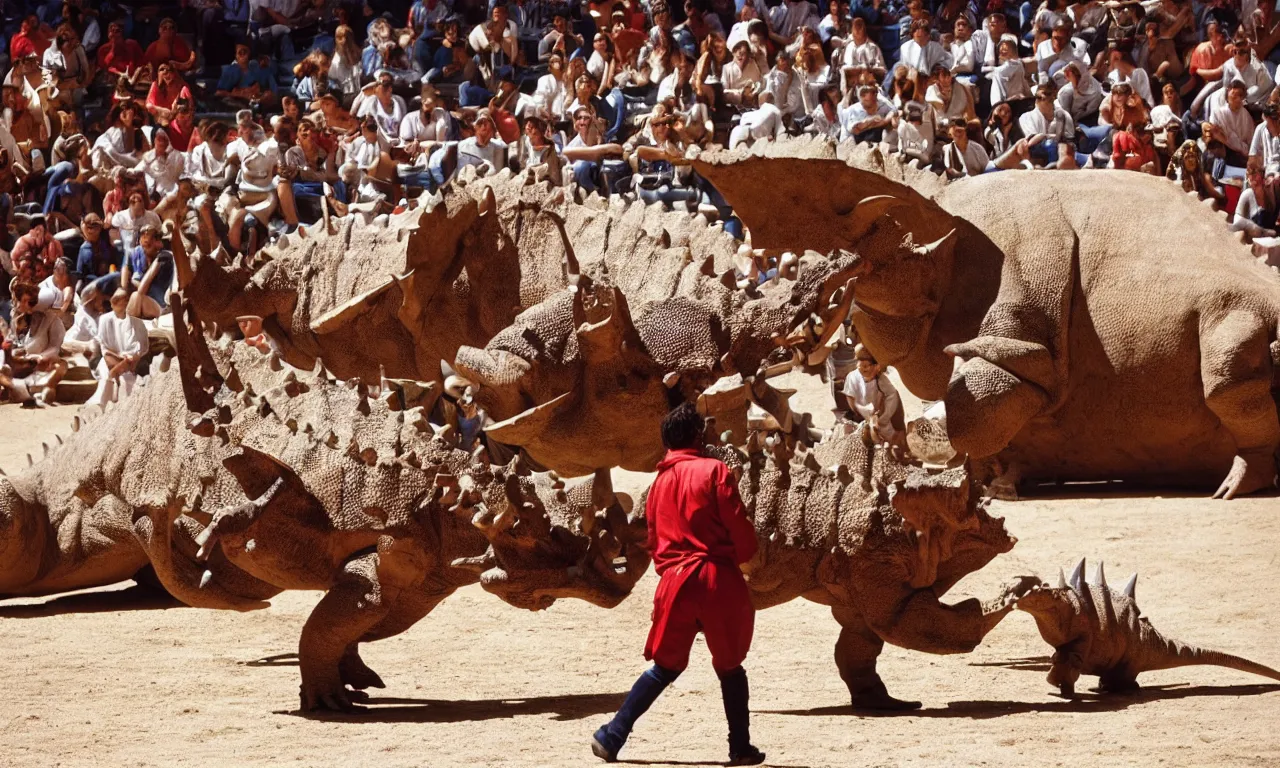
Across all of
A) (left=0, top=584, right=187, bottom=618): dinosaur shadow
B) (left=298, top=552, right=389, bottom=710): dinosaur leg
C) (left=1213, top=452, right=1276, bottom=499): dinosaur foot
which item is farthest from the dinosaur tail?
(left=0, top=584, right=187, bottom=618): dinosaur shadow

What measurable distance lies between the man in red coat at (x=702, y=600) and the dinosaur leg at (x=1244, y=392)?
6059 mm

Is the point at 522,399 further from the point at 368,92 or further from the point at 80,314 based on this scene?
the point at 368,92

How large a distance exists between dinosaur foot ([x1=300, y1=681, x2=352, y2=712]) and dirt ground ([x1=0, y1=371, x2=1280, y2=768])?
75 mm

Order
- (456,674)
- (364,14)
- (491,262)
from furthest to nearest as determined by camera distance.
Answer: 1. (364,14)
2. (491,262)
3. (456,674)

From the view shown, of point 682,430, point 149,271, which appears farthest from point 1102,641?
point 149,271

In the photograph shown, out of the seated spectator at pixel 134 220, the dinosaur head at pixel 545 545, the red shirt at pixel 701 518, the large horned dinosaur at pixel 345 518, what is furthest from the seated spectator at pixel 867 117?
the red shirt at pixel 701 518

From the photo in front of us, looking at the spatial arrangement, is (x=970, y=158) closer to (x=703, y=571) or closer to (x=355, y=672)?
(x=355, y=672)

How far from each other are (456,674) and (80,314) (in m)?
9.55

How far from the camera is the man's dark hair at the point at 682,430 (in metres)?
6.33

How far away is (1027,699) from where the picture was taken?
7.28 metres

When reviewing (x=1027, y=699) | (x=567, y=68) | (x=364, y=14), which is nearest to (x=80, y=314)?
(x=567, y=68)

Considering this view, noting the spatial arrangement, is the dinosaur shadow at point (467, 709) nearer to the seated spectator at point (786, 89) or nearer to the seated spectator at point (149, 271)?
the seated spectator at point (149, 271)

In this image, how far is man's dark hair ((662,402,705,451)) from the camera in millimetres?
6328

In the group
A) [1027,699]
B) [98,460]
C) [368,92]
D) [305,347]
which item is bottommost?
[1027,699]
